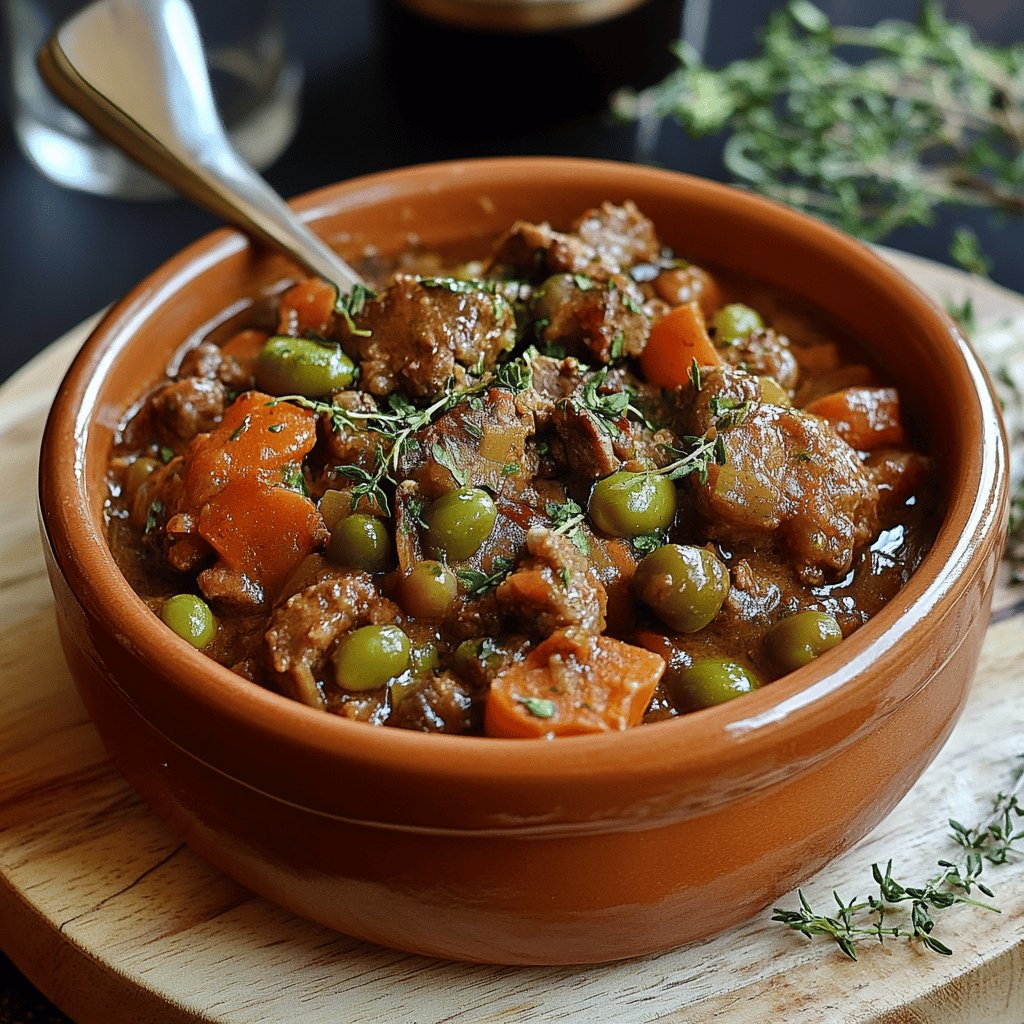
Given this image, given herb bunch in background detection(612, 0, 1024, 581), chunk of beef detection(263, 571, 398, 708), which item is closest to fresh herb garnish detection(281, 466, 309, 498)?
chunk of beef detection(263, 571, 398, 708)

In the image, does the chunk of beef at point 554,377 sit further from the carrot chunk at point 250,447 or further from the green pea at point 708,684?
the green pea at point 708,684

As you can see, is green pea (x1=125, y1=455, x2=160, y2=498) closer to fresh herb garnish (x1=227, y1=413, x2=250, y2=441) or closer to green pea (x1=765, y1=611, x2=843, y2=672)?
fresh herb garnish (x1=227, y1=413, x2=250, y2=441)

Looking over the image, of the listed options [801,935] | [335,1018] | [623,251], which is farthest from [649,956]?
[623,251]

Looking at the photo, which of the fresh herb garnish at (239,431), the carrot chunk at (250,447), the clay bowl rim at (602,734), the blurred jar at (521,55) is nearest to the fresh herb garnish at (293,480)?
the carrot chunk at (250,447)

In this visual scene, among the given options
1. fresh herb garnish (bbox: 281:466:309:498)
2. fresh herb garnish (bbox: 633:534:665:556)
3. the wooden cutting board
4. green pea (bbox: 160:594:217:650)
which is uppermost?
fresh herb garnish (bbox: 633:534:665:556)

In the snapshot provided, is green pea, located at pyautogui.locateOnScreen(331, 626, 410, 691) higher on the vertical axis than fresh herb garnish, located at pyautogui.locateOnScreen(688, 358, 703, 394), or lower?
lower

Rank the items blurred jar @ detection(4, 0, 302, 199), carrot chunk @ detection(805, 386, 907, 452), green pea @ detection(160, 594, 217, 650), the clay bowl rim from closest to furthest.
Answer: the clay bowl rim → green pea @ detection(160, 594, 217, 650) → carrot chunk @ detection(805, 386, 907, 452) → blurred jar @ detection(4, 0, 302, 199)
